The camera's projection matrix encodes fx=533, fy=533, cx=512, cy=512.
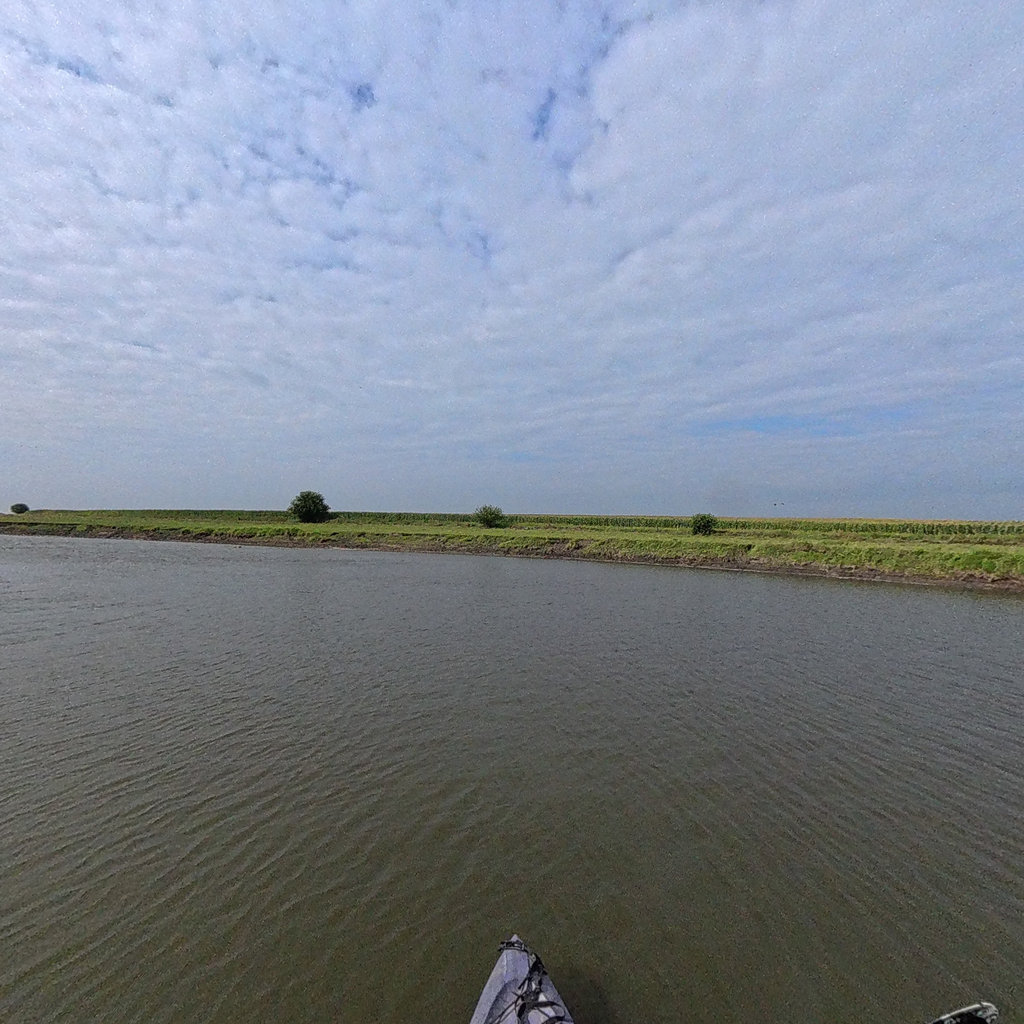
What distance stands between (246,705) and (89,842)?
5.80 meters

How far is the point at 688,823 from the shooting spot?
31.1 feet

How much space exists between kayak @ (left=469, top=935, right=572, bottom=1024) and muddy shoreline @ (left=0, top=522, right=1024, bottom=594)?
4858cm

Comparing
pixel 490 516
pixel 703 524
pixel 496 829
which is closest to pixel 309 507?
pixel 490 516

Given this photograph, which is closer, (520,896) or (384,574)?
(520,896)

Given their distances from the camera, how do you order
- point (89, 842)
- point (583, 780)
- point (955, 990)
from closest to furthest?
point (955, 990) → point (89, 842) → point (583, 780)

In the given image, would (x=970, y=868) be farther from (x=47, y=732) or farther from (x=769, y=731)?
(x=47, y=732)

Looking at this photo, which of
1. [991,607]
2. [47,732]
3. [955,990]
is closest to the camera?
[955,990]

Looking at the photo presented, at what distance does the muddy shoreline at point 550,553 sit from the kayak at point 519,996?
48.6 metres

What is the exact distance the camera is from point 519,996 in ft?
18.0

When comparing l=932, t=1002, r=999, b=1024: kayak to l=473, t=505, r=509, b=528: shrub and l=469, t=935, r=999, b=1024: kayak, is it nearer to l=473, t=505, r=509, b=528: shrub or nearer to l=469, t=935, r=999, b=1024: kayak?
l=469, t=935, r=999, b=1024: kayak

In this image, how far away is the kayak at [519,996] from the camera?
5.33 meters

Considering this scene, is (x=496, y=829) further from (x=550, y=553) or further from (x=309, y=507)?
(x=309, y=507)

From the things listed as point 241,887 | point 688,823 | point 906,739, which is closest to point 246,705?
point 241,887

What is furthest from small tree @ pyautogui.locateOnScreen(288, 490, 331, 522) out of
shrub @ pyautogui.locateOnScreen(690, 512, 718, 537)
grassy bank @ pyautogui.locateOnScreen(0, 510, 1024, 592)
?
shrub @ pyautogui.locateOnScreen(690, 512, 718, 537)
